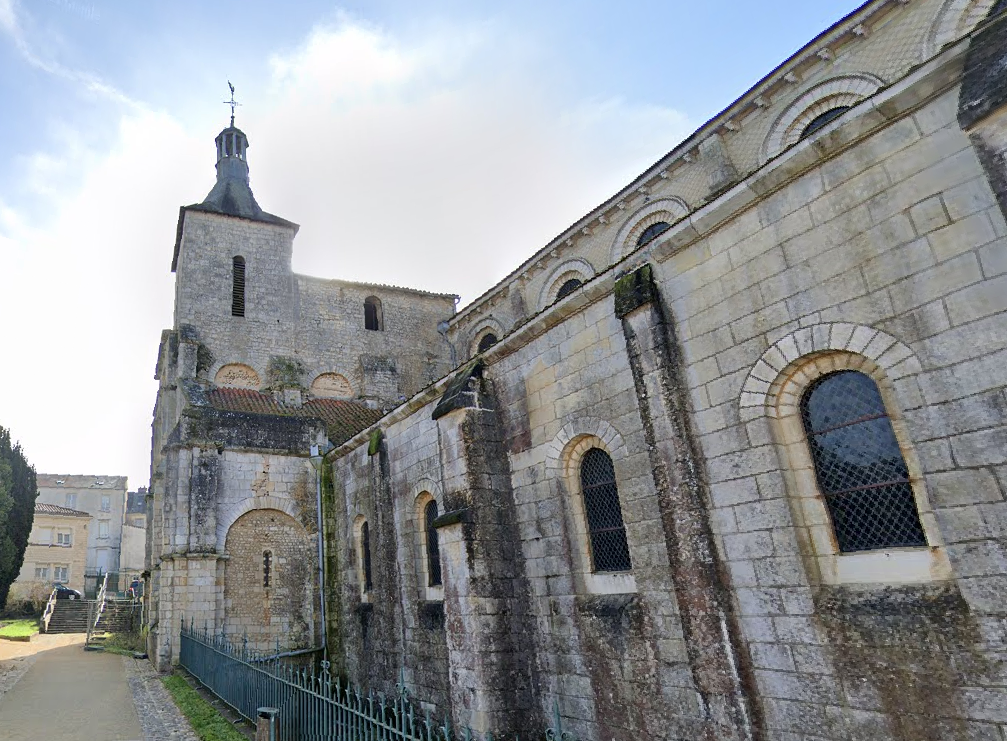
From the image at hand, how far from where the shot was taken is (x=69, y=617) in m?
26.1

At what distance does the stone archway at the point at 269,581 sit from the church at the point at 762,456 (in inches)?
93.6

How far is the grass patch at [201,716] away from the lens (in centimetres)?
864

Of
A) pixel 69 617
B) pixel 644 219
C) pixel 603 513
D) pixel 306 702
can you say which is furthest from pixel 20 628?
pixel 644 219

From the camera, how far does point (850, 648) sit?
493 cm

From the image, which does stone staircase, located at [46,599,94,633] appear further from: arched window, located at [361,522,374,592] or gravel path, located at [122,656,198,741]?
arched window, located at [361,522,374,592]

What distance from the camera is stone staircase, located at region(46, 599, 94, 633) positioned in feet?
82.7

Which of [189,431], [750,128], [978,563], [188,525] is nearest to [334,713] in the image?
[978,563]

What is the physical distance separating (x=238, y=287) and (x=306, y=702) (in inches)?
626

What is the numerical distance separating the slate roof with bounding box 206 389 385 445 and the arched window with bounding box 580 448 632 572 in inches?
389

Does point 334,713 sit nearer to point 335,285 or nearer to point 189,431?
point 189,431

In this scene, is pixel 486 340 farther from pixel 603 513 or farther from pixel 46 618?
pixel 46 618

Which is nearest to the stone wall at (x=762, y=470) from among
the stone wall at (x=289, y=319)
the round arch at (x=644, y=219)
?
the round arch at (x=644, y=219)

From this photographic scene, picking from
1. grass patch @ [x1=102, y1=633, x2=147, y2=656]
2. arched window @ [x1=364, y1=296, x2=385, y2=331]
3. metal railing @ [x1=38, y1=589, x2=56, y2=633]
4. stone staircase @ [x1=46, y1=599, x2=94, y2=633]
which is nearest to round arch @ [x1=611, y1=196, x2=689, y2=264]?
arched window @ [x1=364, y1=296, x2=385, y2=331]

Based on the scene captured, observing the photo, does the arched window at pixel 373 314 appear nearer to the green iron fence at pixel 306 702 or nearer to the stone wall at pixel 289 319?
the stone wall at pixel 289 319
